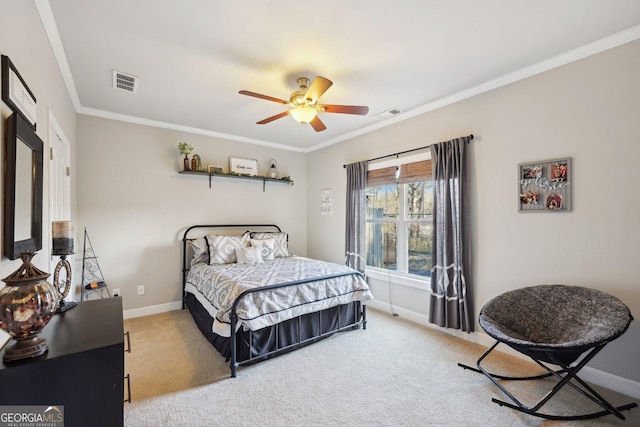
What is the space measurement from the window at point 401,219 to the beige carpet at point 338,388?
103 centimetres

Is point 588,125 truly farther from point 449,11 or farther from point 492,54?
point 449,11

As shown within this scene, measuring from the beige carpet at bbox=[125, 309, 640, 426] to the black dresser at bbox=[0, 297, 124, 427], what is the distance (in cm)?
103

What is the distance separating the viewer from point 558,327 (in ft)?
7.21

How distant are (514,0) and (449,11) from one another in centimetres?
38

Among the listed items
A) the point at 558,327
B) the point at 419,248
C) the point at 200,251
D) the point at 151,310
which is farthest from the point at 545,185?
the point at 151,310

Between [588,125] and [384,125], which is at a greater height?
[384,125]

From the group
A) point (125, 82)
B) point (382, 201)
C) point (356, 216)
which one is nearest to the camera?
point (125, 82)

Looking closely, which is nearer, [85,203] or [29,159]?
[29,159]

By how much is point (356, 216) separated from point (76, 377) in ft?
11.6

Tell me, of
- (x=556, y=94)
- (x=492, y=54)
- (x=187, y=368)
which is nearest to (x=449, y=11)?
(x=492, y=54)

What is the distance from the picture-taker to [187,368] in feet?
8.36

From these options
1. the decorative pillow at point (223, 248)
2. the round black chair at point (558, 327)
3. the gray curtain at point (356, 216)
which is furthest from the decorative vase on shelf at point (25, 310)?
the gray curtain at point (356, 216)

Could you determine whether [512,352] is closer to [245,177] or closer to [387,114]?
[387,114]

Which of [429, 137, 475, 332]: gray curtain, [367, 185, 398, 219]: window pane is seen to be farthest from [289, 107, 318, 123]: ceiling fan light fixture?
[367, 185, 398, 219]: window pane
